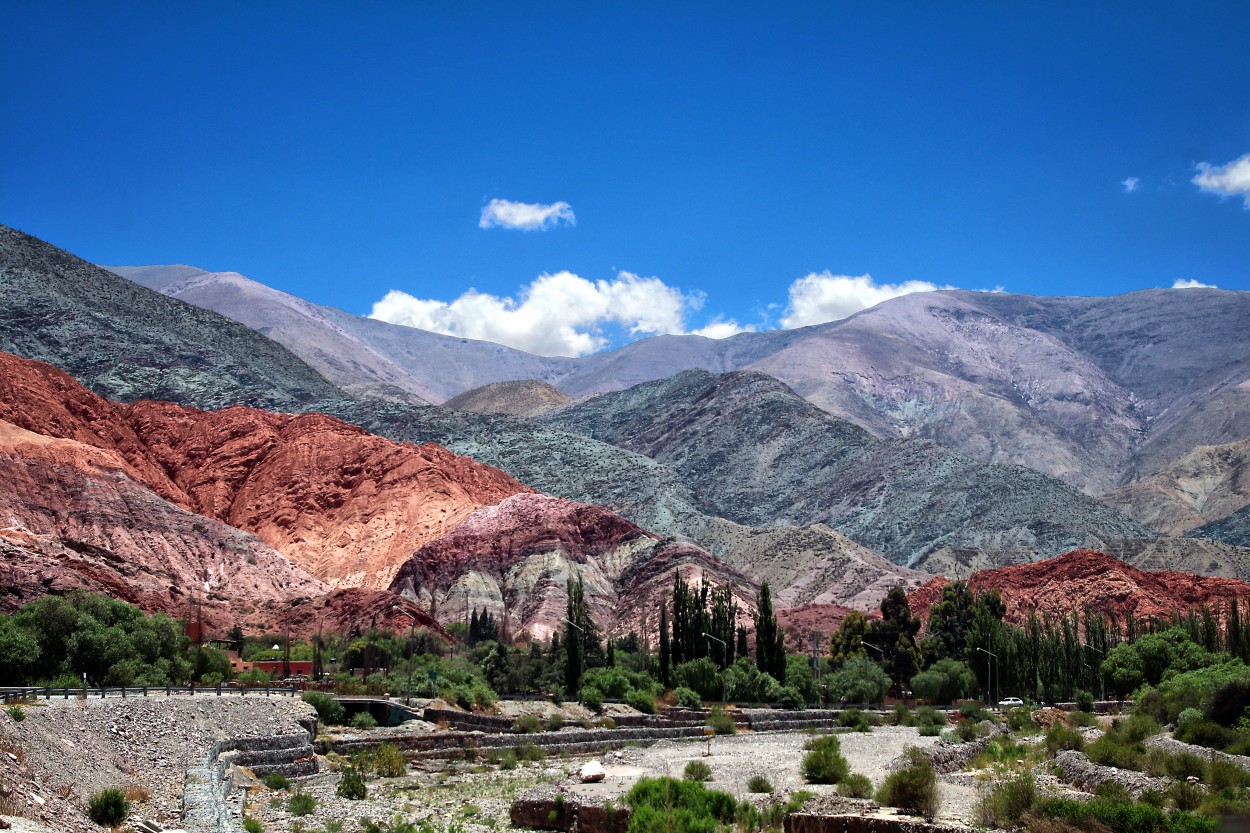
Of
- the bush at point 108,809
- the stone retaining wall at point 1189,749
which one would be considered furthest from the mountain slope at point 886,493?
the bush at point 108,809

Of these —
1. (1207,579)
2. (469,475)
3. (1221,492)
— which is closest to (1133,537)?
(1207,579)

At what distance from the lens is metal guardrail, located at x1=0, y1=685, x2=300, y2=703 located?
30.1 meters

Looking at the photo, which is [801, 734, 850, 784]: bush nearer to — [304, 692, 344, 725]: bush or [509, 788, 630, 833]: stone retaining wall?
[509, 788, 630, 833]: stone retaining wall

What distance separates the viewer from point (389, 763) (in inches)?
1503

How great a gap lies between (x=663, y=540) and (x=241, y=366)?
86.2 m

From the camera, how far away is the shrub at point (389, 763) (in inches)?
1491

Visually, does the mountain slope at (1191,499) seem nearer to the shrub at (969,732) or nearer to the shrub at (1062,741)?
the shrub at (969,732)

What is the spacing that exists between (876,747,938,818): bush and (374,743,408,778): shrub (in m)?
17.6

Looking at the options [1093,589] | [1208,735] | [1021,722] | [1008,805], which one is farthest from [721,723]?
[1093,589]

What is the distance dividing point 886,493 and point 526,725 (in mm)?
121093

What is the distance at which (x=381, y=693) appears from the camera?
5234cm

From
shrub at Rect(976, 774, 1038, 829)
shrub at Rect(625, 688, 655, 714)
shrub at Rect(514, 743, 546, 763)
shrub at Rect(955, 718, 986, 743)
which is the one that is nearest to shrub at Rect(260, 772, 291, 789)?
shrub at Rect(514, 743, 546, 763)

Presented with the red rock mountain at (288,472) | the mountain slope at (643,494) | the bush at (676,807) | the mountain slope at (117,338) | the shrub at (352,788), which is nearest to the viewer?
the bush at (676,807)

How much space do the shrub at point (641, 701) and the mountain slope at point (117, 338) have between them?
108 m
